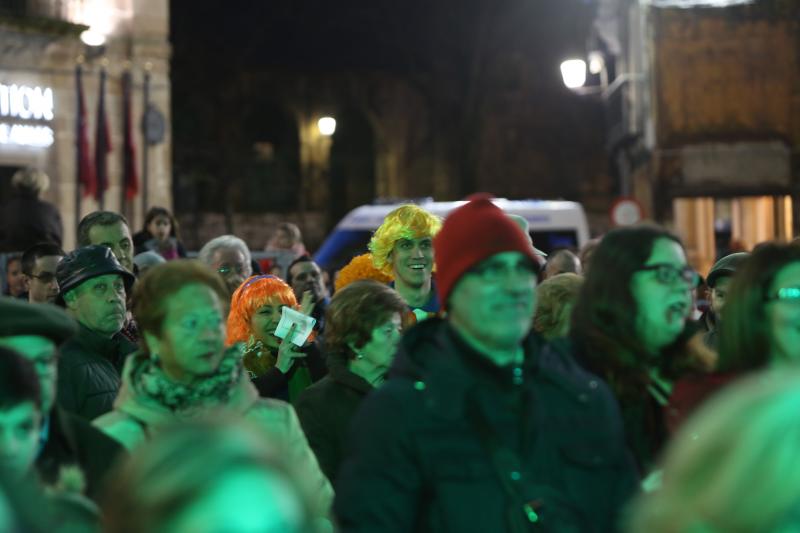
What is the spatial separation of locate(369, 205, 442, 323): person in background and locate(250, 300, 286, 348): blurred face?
0.57 meters

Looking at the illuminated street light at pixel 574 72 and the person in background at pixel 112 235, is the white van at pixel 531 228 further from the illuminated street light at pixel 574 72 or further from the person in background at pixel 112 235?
the illuminated street light at pixel 574 72

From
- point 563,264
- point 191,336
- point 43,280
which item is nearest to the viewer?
point 191,336

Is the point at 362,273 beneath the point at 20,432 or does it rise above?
above

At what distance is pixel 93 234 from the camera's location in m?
8.77

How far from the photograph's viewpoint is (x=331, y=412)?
5766 mm

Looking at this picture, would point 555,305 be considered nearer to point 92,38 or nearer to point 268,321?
point 268,321

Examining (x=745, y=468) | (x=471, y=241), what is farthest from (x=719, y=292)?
(x=745, y=468)

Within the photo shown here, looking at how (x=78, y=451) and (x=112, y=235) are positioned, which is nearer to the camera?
(x=78, y=451)

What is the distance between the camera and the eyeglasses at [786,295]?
4508mm

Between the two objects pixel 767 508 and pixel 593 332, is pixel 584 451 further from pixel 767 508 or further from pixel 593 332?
pixel 767 508

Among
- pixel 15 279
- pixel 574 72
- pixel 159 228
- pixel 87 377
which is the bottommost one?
pixel 87 377

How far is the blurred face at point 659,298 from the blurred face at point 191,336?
4.13ft

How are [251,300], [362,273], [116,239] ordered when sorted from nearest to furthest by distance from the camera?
[251,300], [362,273], [116,239]

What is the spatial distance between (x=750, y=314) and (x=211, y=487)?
2568mm
